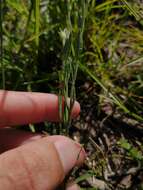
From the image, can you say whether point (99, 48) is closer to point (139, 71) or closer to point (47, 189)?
point (139, 71)

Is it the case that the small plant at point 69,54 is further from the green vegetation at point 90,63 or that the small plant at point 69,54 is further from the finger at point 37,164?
the green vegetation at point 90,63

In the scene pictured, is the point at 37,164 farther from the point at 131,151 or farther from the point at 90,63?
the point at 90,63

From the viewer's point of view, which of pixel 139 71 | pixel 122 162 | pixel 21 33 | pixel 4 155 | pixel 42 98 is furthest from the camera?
pixel 21 33

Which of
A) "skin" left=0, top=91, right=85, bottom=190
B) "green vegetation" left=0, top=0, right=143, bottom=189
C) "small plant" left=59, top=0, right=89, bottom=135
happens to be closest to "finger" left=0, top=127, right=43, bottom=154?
Answer: "skin" left=0, top=91, right=85, bottom=190

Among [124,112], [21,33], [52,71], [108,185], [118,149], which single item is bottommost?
[108,185]

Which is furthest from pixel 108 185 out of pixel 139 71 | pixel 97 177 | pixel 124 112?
pixel 139 71

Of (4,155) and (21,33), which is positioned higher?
(21,33)

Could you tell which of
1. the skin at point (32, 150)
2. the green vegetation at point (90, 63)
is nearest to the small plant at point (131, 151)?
the green vegetation at point (90, 63)
